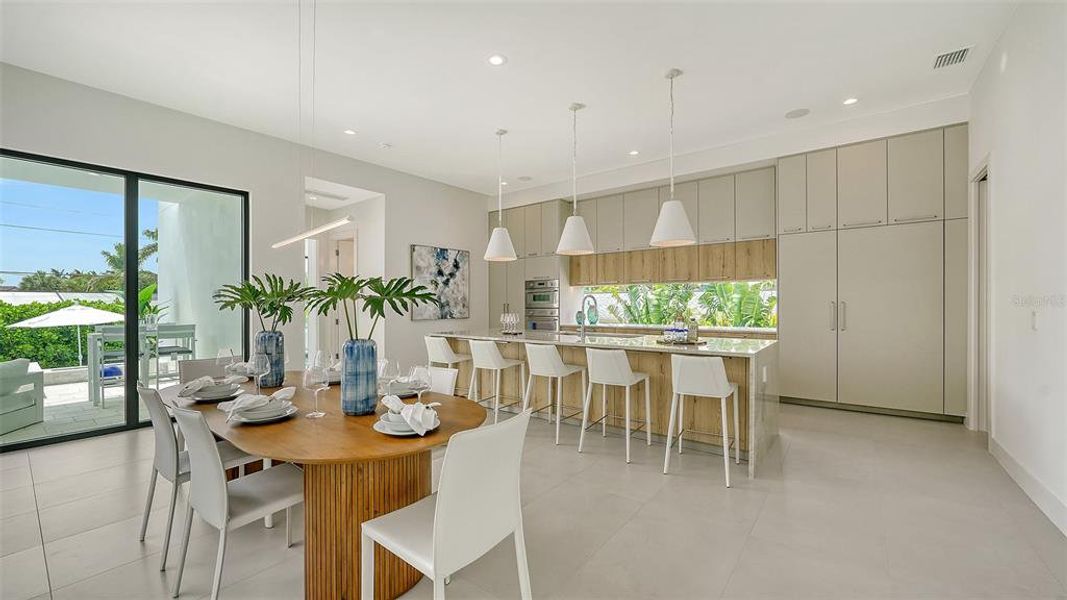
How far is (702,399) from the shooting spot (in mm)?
3529

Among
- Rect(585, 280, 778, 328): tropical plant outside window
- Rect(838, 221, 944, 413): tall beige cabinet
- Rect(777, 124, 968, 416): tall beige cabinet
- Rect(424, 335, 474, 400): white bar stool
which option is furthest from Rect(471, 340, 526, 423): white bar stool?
Rect(838, 221, 944, 413): tall beige cabinet

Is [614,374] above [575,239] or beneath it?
beneath

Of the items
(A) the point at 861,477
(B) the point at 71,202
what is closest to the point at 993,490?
(A) the point at 861,477

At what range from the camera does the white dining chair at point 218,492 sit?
159cm

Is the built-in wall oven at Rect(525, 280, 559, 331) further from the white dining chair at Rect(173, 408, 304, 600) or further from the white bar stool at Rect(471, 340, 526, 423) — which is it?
the white dining chair at Rect(173, 408, 304, 600)

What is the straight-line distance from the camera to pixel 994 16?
113 inches

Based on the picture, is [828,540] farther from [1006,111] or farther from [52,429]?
[52,429]

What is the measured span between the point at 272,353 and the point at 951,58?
529cm

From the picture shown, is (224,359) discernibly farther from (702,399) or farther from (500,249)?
(702,399)

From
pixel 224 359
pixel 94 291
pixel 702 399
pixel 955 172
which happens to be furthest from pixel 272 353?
pixel 955 172

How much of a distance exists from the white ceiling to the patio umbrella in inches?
76.4

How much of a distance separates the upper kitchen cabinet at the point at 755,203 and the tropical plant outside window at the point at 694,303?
0.73 meters

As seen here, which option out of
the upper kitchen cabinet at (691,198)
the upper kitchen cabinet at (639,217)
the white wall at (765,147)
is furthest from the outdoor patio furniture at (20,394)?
the upper kitchen cabinet at (691,198)

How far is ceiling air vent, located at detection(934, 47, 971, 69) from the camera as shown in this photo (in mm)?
3279
